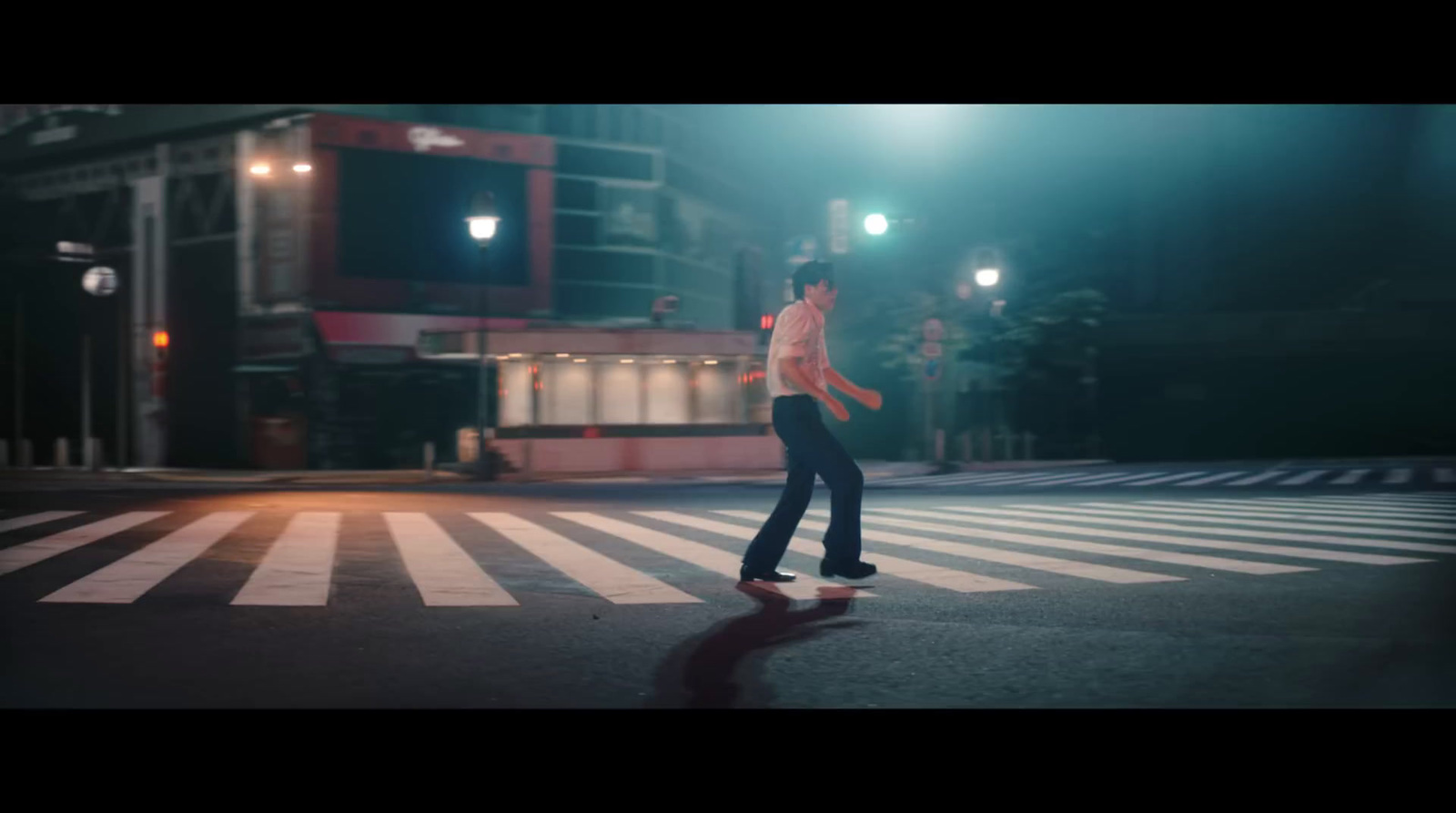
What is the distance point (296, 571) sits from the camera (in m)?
9.34

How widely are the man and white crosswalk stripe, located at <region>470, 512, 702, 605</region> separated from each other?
639 millimetres

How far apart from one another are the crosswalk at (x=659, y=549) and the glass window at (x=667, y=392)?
42.2 feet

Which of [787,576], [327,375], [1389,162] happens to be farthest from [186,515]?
[1389,162]

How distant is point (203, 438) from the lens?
3297 centimetres

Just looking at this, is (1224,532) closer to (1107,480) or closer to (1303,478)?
(1107,480)

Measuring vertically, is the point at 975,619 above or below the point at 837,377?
below

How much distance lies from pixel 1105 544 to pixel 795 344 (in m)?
4.56

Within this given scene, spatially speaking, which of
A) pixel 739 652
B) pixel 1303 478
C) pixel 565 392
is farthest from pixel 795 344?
pixel 565 392

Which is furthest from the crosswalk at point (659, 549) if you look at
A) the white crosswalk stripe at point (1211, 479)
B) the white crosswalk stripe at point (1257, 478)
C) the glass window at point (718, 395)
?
the glass window at point (718, 395)

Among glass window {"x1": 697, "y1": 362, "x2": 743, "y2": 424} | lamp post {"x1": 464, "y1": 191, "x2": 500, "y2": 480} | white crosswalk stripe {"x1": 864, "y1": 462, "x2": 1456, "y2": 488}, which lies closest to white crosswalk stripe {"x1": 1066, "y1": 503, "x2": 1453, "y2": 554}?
white crosswalk stripe {"x1": 864, "y1": 462, "x2": 1456, "y2": 488}

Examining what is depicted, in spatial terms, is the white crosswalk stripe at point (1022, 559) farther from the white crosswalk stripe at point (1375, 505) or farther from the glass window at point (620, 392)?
the glass window at point (620, 392)

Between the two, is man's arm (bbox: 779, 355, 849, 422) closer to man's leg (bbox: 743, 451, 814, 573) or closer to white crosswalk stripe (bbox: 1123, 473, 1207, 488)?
man's leg (bbox: 743, 451, 814, 573)
